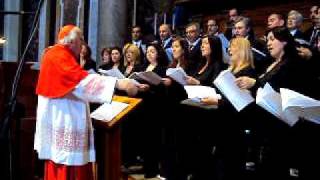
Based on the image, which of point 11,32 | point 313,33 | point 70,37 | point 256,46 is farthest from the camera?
point 11,32

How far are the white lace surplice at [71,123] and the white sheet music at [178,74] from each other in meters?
1.10

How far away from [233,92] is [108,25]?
5.17m

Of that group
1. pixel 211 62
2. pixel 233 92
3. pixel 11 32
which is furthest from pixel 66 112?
pixel 11 32

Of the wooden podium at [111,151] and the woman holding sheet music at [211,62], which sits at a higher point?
the woman holding sheet music at [211,62]

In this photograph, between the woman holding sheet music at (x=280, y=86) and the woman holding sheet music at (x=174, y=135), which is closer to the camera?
the woman holding sheet music at (x=280, y=86)

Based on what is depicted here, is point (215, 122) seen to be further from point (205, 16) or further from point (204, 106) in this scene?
point (205, 16)

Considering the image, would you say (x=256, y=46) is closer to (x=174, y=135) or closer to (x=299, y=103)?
(x=174, y=135)

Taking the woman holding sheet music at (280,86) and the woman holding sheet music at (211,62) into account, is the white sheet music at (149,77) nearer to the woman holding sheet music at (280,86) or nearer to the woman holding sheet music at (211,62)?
the woman holding sheet music at (211,62)

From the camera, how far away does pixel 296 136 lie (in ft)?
13.3

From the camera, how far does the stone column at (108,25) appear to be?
880 centimetres

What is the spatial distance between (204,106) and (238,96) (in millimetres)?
394

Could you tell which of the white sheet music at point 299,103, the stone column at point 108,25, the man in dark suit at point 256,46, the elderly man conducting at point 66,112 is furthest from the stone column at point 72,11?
the white sheet music at point 299,103

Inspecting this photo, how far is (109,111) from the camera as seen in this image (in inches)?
158

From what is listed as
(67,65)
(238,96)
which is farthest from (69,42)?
(238,96)
